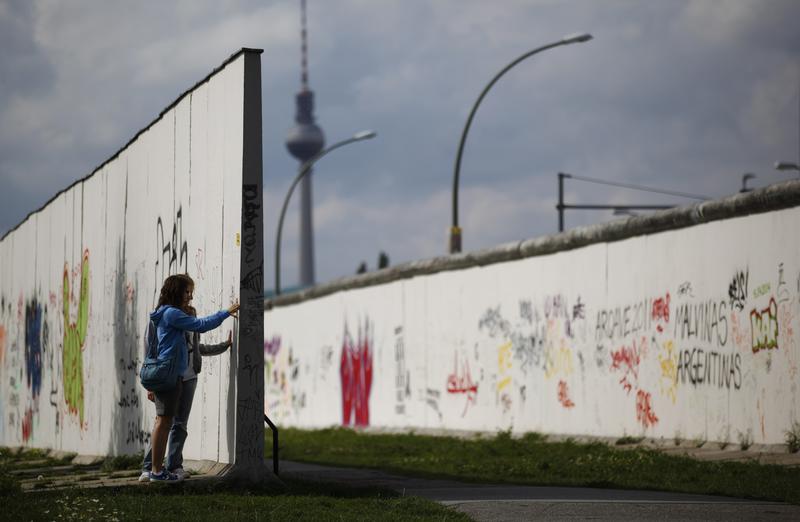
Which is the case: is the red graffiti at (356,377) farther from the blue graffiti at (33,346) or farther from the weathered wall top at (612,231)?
the blue graffiti at (33,346)

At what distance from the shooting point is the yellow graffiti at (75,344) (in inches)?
650

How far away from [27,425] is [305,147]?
159281 mm

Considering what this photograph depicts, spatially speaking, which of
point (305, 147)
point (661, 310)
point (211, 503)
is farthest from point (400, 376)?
point (305, 147)

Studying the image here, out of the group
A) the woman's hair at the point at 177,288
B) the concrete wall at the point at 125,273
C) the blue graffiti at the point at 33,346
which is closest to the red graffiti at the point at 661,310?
the concrete wall at the point at 125,273

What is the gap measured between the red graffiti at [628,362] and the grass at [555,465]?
3.44 feet

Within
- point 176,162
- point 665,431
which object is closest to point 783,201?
point 665,431

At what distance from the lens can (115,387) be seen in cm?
1466

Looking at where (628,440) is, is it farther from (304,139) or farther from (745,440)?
(304,139)

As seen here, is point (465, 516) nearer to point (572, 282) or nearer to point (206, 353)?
point (206, 353)

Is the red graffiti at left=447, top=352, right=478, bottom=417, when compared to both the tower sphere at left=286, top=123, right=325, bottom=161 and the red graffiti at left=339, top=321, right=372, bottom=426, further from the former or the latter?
the tower sphere at left=286, top=123, right=325, bottom=161

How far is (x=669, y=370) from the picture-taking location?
16.8 m

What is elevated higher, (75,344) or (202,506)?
(75,344)

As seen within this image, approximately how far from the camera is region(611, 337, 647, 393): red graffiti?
1745 centimetres

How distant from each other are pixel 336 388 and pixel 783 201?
Answer: 15989mm
